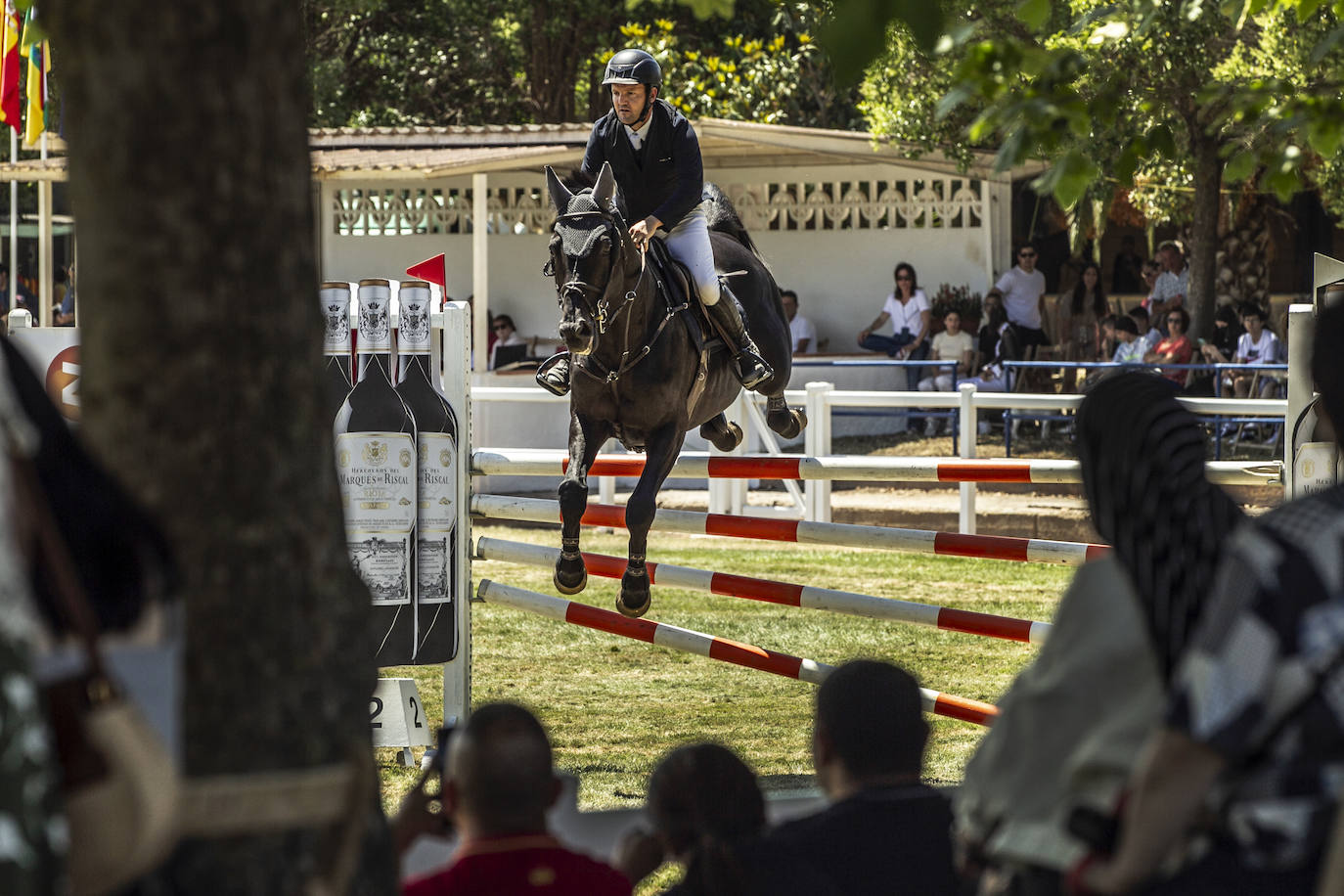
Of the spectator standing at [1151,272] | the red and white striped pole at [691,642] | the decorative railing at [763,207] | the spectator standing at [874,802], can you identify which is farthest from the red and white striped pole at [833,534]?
the decorative railing at [763,207]

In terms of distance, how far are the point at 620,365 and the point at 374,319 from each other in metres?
1.22

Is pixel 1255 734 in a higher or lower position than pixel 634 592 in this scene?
higher

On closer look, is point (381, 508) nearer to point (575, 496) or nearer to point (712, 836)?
point (575, 496)

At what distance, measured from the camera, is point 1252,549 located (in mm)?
1847

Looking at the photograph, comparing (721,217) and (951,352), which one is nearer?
(721,217)

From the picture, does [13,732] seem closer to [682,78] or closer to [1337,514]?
[1337,514]

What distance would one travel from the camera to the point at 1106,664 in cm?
203

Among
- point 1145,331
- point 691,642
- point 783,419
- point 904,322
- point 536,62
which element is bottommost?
point 691,642

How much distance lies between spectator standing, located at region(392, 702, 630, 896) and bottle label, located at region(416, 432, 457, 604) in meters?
4.03

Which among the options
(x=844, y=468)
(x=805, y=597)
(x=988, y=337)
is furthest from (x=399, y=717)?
(x=988, y=337)

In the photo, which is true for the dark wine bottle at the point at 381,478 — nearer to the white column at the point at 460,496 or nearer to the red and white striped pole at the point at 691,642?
the white column at the point at 460,496

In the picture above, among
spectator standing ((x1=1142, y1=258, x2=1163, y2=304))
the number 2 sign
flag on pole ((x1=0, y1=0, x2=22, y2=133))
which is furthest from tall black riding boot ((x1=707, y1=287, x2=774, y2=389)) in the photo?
flag on pole ((x1=0, y1=0, x2=22, y2=133))

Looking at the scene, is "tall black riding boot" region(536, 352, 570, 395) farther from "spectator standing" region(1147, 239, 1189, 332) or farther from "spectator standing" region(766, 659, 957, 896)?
"spectator standing" region(1147, 239, 1189, 332)

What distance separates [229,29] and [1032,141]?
1798 millimetres
